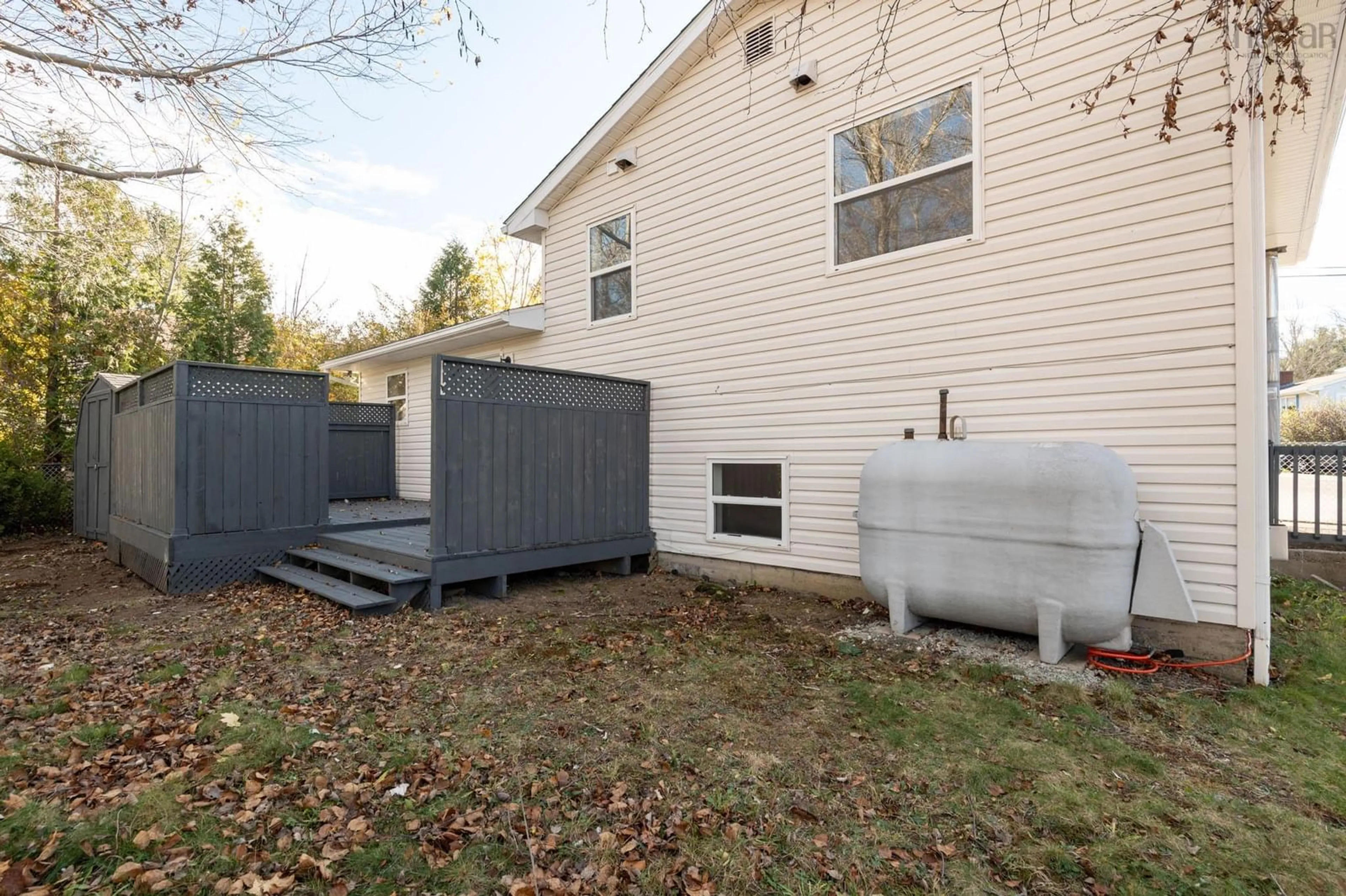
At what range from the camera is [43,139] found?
243 inches

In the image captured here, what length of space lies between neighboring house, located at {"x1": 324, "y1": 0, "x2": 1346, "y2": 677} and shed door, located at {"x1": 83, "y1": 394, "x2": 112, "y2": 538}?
5915mm

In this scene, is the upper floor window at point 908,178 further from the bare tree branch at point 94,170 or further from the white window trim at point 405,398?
the white window trim at point 405,398

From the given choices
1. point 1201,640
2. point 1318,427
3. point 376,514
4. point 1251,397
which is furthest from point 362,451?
point 1318,427

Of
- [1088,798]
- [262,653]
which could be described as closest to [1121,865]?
[1088,798]

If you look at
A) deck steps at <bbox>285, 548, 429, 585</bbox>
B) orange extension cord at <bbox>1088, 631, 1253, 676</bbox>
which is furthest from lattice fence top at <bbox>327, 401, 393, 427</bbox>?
orange extension cord at <bbox>1088, 631, 1253, 676</bbox>

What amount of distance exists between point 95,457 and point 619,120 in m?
8.82

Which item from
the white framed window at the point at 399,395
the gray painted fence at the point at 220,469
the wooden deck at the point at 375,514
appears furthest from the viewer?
the white framed window at the point at 399,395

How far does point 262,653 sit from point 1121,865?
16.0 feet

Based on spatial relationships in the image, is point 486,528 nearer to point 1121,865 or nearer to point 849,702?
point 849,702

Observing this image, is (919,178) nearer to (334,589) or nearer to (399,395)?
(334,589)

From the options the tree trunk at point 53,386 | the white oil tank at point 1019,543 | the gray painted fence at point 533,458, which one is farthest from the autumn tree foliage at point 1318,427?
the tree trunk at point 53,386

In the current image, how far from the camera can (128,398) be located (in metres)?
7.49

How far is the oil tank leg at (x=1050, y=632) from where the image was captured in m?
3.94

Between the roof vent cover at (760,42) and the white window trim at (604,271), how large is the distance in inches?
82.4
